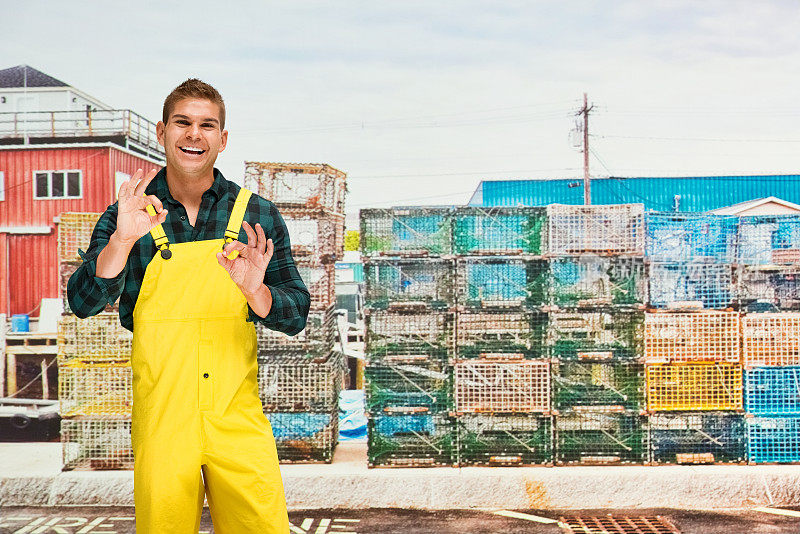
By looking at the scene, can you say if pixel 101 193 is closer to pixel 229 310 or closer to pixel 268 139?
pixel 268 139

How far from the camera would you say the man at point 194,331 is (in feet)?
8.66

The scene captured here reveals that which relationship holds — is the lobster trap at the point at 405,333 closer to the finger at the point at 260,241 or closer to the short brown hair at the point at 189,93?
the short brown hair at the point at 189,93

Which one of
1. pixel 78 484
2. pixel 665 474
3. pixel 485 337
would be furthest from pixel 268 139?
pixel 665 474

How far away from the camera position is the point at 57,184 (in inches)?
296

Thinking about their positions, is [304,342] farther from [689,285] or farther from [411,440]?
[689,285]

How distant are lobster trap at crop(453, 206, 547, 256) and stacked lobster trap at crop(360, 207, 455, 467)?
6.4 inches

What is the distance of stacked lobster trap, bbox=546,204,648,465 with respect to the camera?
6.77 m

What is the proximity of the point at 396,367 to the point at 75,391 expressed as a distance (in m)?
2.81

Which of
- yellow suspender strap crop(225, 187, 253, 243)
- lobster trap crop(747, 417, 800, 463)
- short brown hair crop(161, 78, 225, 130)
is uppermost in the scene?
short brown hair crop(161, 78, 225, 130)

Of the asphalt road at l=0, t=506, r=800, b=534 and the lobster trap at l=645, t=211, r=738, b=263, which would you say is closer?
the asphalt road at l=0, t=506, r=800, b=534

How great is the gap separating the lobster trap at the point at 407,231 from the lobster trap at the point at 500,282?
28cm

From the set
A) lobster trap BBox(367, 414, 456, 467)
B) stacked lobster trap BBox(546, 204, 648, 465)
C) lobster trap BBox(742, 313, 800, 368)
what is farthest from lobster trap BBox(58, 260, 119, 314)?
lobster trap BBox(742, 313, 800, 368)

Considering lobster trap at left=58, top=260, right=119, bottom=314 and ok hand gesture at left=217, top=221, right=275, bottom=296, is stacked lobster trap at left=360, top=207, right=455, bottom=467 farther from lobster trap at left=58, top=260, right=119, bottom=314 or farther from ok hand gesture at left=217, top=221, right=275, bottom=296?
ok hand gesture at left=217, top=221, right=275, bottom=296

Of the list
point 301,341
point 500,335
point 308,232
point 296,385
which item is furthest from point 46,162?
point 500,335
